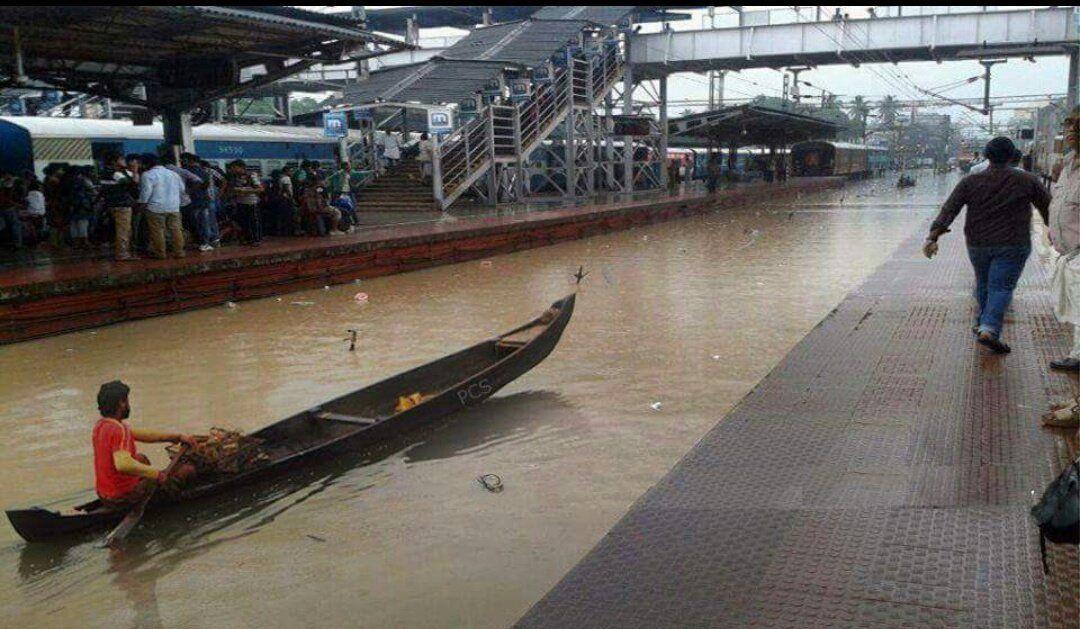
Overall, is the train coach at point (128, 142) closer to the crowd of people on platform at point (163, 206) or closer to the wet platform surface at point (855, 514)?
the crowd of people on platform at point (163, 206)

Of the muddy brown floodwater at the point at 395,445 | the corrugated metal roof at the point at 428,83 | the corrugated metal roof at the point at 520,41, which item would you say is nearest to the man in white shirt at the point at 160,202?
the muddy brown floodwater at the point at 395,445

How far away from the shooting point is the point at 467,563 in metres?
3.99

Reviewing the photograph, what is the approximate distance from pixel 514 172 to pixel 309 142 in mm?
6513

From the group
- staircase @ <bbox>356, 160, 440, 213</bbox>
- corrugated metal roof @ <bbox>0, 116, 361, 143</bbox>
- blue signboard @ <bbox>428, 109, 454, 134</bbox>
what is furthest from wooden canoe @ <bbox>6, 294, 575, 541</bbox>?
corrugated metal roof @ <bbox>0, 116, 361, 143</bbox>

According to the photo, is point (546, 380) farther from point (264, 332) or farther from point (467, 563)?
point (264, 332)

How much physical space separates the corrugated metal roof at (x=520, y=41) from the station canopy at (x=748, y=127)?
6.65 m

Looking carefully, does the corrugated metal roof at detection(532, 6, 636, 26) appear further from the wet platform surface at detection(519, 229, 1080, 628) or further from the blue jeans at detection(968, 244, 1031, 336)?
the wet platform surface at detection(519, 229, 1080, 628)

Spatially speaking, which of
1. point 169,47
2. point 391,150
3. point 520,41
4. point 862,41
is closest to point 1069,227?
point 169,47

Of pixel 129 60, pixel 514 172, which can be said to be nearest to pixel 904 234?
pixel 514 172

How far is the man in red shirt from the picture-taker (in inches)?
163

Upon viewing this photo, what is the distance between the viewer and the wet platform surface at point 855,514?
279cm

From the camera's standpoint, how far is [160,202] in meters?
11.1

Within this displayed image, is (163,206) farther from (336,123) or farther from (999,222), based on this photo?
(336,123)

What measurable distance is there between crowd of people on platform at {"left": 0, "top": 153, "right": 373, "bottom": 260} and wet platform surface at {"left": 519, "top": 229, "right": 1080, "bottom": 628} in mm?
8834
